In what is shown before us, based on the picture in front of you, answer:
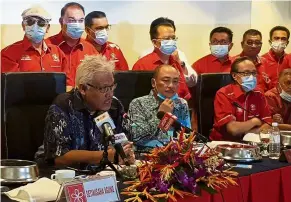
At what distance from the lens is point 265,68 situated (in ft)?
16.5

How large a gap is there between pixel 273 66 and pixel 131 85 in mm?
2173

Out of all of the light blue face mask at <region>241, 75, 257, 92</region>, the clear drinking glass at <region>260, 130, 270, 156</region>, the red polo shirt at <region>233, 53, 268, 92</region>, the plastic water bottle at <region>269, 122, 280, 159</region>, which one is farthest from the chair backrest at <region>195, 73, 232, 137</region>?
the red polo shirt at <region>233, 53, 268, 92</region>

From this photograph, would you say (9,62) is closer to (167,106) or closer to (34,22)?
(34,22)

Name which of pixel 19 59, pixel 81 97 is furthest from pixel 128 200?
pixel 19 59

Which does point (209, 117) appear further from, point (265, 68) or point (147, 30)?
point (147, 30)

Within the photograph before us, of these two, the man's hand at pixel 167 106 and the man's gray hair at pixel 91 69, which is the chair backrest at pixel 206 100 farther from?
the man's gray hair at pixel 91 69

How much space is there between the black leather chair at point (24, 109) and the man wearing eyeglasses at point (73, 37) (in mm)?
952

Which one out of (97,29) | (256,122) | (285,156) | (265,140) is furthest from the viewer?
(97,29)

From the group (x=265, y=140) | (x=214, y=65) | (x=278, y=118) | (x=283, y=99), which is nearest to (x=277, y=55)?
(x=214, y=65)

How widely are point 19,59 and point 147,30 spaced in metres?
1.98

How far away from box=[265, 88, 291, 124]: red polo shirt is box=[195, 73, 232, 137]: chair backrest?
51cm

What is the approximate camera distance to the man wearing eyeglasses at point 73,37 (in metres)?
3.82

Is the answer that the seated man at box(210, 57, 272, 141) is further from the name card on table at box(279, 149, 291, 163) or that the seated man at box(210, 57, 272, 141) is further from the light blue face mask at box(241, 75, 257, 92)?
the name card on table at box(279, 149, 291, 163)

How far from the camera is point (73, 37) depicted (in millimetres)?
3846
